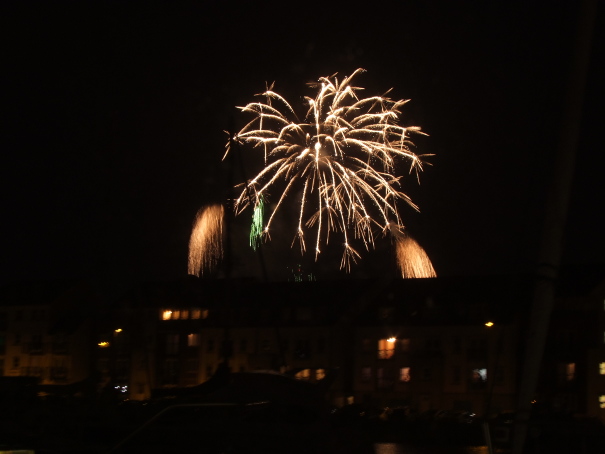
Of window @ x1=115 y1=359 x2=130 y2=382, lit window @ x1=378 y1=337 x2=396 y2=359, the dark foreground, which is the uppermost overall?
lit window @ x1=378 y1=337 x2=396 y2=359

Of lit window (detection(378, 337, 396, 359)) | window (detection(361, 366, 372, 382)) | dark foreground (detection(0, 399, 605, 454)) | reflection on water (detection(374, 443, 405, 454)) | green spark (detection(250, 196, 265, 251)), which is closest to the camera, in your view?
dark foreground (detection(0, 399, 605, 454))

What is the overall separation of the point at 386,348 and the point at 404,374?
2.40 m

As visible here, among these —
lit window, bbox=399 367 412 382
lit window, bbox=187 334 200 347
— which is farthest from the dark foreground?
lit window, bbox=187 334 200 347

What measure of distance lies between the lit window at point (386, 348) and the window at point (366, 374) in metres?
1.21

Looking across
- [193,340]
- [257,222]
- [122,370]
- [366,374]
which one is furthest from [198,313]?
[257,222]

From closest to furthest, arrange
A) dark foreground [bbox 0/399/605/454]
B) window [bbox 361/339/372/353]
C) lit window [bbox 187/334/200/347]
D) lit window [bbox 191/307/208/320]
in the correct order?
1. dark foreground [bbox 0/399/605/454]
2. window [bbox 361/339/372/353]
3. lit window [bbox 187/334/200/347]
4. lit window [bbox 191/307/208/320]

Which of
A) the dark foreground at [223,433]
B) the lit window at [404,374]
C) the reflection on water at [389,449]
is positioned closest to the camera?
the dark foreground at [223,433]

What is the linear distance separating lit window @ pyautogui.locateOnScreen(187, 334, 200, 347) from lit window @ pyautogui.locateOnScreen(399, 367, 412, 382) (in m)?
16.1

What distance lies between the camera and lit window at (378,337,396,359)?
56.8 metres

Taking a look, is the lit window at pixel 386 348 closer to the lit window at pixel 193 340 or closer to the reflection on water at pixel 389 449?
the lit window at pixel 193 340

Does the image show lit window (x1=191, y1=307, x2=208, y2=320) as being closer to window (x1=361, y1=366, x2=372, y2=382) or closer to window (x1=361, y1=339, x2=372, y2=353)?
window (x1=361, y1=339, x2=372, y2=353)

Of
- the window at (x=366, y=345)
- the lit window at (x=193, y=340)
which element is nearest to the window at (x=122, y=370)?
the lit window at (x=193, y=340)

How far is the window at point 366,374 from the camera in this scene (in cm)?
5659

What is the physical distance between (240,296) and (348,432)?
161ft
